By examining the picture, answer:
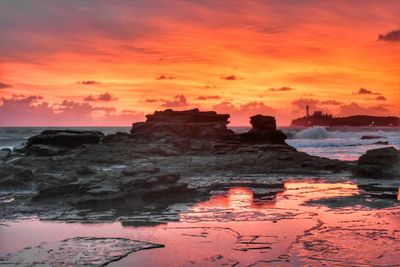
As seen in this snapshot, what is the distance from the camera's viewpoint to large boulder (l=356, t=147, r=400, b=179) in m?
28.8

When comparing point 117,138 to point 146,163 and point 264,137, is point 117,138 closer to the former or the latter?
point 146,163

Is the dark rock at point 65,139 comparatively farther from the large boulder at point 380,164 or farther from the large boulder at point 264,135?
the large boulder at point 380,164

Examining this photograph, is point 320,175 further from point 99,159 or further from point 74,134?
point 74,134

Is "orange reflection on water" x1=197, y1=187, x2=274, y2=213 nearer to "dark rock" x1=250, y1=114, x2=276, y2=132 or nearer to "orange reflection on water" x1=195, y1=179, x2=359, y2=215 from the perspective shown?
"orange reflection on water" x1=195, y1=179, x2=359, y2=215

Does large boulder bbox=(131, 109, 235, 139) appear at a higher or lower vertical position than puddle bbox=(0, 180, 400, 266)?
higher

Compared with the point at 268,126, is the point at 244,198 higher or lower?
lower

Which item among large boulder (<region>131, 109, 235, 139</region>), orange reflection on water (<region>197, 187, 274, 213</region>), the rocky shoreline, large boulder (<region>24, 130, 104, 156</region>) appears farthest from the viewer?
large boulder (<region>131, 109, 235, 139</region>)

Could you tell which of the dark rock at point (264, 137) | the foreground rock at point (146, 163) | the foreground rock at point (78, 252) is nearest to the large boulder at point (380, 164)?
the foreground rock at point (146, 163)

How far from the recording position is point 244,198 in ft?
65.6

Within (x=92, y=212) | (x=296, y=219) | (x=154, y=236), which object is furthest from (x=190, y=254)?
(x=92, y=212)

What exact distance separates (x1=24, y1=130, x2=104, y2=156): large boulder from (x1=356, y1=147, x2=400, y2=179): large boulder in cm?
2379

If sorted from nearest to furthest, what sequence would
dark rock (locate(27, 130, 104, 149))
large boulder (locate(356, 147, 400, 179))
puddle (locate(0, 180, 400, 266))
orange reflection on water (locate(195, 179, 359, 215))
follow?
puddle (locate(0, 180, 400, 266))
orange reflection on water (locate(195, 179, 359, 215))
large boulder (locate(356, 147, 400, 179))
dark rock (locate(27, 130, 104, 149))

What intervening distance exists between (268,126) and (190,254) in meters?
36.6

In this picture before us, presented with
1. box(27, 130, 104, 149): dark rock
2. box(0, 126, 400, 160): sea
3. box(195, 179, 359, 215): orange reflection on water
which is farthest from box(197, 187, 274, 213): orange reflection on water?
box(0, 126, 400, 160): sea
